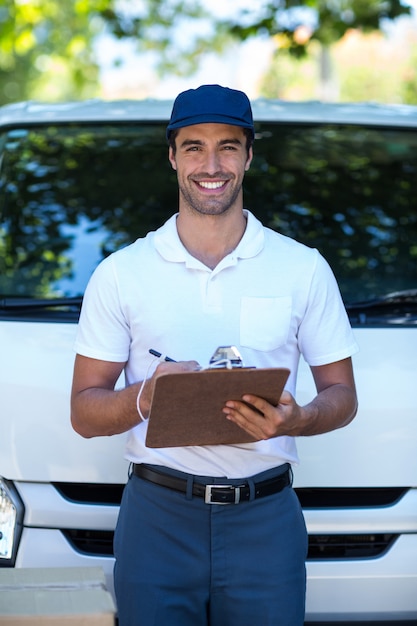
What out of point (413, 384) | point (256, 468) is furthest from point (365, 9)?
point (256, 468)

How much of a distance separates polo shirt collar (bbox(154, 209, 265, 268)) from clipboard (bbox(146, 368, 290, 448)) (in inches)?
18.6

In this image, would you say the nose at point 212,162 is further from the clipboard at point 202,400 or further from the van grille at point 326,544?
the van grille at point 326,544

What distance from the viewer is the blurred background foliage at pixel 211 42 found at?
954 cm

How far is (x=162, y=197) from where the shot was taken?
4.41 m

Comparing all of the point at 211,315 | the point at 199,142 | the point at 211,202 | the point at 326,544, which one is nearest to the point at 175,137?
the point at 199,142

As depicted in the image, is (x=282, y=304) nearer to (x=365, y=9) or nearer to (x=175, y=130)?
(x=175, y=130)

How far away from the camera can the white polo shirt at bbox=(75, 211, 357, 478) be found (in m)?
2.84

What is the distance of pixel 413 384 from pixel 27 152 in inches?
80.6

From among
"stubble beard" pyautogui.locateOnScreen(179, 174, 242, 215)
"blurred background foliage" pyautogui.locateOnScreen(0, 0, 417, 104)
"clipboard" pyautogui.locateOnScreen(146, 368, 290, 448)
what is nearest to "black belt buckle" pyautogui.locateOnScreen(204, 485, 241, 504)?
"clipboard" pyautogui.locateOnScreen(146, 368, 290, 448)

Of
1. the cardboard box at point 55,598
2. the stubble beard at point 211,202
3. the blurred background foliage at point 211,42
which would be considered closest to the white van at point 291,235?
the stubble beard at point 211,202

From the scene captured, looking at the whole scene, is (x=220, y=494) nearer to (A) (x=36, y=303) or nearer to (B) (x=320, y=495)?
(B) (x=320, y=495)

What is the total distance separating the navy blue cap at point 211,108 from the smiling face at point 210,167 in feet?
0.15

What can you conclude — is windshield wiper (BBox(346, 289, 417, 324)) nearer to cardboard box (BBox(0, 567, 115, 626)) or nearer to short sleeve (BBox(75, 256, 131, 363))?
short sleeve (BBox(75, 256, 131, 363))

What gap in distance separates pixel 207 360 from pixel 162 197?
165 centimetres
